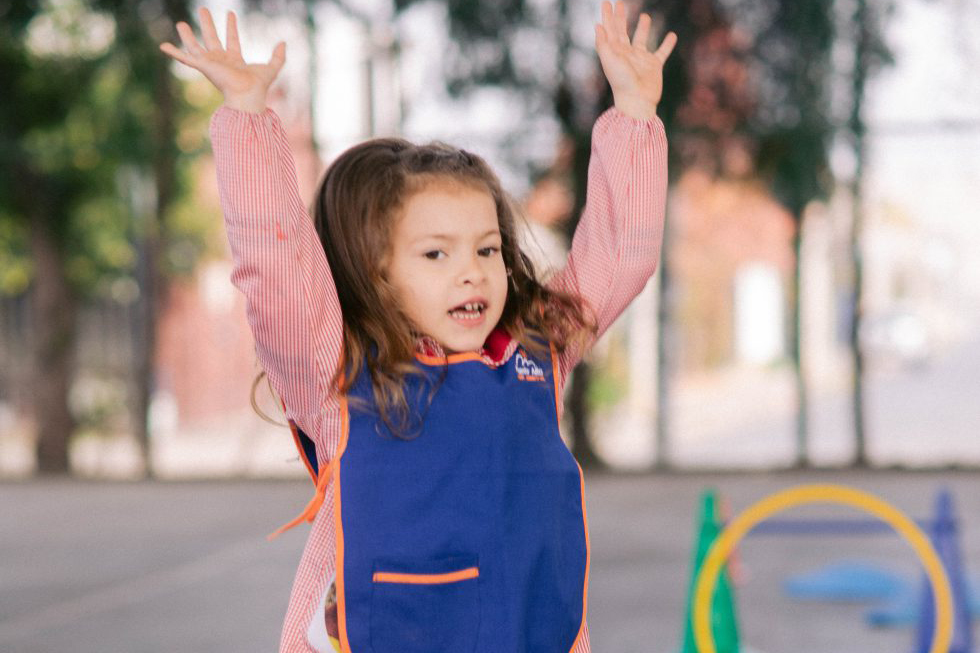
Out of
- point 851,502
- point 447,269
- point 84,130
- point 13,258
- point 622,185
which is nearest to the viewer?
point 447,269

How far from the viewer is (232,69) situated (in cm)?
176

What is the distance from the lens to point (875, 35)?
8.59m

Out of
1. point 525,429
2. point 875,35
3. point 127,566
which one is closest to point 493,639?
point 525,429

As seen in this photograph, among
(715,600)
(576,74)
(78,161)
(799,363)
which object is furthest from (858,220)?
(78,161)

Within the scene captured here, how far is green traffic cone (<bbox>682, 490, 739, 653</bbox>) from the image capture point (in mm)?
4160

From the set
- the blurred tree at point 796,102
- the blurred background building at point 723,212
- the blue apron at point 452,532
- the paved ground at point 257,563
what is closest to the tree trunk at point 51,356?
the blurred background building at point 723,212

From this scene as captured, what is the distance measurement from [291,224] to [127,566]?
16.5ft

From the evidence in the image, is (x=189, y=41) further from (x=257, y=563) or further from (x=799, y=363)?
(x=799, y=363)

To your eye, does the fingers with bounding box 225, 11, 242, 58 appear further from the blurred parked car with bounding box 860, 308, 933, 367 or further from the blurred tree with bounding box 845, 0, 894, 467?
the blurred parked car with bounding box 860, 308, 933, 367

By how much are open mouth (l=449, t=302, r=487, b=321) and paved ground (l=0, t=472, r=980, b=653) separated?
2982 millimetres

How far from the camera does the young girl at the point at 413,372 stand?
1.75m

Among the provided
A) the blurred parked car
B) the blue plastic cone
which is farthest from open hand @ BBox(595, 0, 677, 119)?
the blurred parked car

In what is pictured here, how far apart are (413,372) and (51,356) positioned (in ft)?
29.6

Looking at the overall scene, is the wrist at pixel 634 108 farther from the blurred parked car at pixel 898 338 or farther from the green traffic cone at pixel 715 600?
the blurred parked car at pixel 898 338
